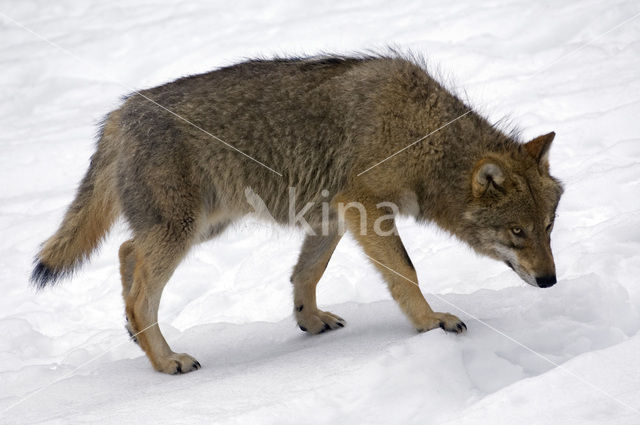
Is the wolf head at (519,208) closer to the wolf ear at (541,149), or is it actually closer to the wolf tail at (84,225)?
the wolf ear at (541,149)

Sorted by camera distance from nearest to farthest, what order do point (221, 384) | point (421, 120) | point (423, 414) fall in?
1. point (423, 414)
2. point (221, 384)
3. point (421, 120)

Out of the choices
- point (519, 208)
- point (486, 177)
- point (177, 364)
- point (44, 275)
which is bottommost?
point (177, 364)

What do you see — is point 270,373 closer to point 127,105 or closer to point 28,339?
point 127,105

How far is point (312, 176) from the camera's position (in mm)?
6578

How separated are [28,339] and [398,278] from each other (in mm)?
3716

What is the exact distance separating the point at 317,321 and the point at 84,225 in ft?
6.89

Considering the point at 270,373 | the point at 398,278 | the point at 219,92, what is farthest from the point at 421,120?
the point at 270,373

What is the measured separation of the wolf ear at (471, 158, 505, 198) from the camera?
5.83 meters

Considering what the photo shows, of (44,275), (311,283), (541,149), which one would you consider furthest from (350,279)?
(44,275)

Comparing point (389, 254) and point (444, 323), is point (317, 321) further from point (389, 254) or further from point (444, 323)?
point (444, 323)

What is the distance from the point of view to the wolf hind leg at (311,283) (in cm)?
674

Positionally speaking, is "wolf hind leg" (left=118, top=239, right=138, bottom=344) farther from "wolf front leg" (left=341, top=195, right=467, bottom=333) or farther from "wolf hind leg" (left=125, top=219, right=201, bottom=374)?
"wolf front leg" (left=341, top=195, right=467, bottom=333)

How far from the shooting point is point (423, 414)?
176 inches

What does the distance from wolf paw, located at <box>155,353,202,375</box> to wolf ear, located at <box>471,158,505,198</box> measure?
8.18 ft
